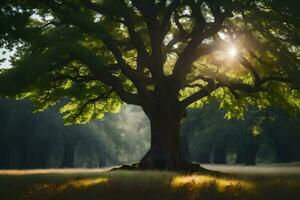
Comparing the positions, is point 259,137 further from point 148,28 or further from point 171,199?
point 171,199

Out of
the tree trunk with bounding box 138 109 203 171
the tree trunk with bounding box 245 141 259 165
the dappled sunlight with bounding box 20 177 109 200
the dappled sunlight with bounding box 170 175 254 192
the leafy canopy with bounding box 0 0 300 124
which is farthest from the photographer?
the tree trunk with bounding box 245 141 259 165

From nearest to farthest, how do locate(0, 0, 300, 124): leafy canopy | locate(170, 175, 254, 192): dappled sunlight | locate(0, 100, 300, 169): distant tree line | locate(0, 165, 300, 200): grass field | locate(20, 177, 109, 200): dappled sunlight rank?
locate(0, 165, 300, 200): grass field < locate(20, 177, 109, 200): dappled sunlight < locate(170, 175, 254, 192): dappled sunlight < locate(0, 0, 300, 124): leafy canopy < locate(0, 100, 300, 169): distant tree line

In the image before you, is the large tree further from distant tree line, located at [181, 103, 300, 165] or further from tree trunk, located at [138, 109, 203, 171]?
distant tree line, located at [181, 103, 300, 165]

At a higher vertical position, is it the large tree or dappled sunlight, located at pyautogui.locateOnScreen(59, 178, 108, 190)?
the large tree

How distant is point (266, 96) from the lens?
3672 centimetres

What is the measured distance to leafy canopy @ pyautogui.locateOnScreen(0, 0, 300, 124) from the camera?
83.3 feet

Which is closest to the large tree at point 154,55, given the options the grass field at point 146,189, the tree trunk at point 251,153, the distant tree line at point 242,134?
the grass field at point 146,189

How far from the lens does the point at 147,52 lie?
106ft

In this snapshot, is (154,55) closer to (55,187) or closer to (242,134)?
(55,187)

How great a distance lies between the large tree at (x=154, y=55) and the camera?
25516 mm

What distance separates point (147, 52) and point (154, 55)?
47 centimetres

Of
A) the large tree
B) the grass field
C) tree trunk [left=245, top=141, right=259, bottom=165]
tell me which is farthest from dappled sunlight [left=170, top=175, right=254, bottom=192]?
tree trunk [left=245, top=141, right=259, bottom=165]

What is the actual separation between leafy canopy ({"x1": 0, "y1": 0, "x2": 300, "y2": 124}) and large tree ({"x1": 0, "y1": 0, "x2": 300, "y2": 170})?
0.06 m

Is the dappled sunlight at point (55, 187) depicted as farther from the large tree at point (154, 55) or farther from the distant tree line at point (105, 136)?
the distant tree line at point (105, 136)
